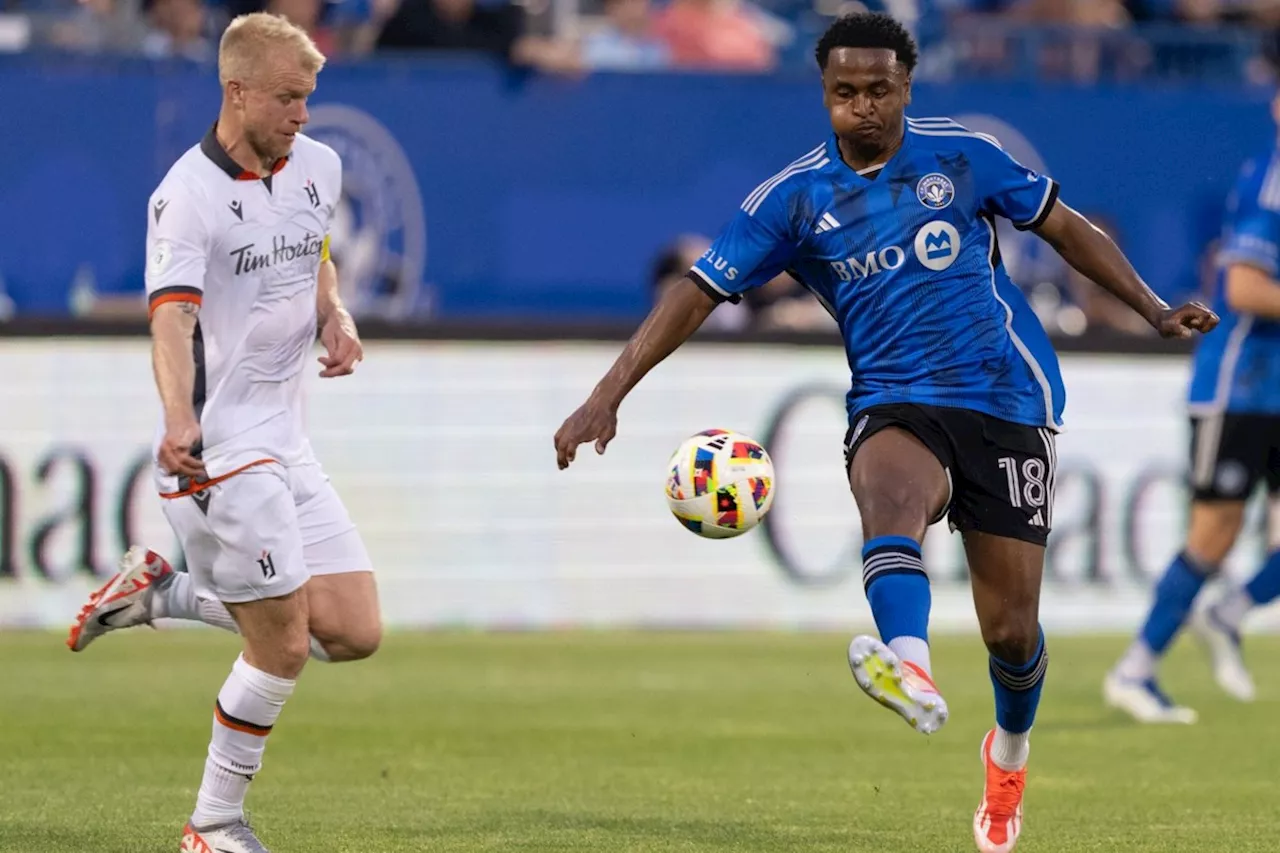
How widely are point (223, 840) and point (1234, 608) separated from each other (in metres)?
6.36

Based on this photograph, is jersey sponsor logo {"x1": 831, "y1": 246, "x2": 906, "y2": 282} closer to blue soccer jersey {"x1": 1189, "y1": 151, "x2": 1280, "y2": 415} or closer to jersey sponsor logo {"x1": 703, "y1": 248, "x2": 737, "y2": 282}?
jersey sponsor logo {"x1": 703, "y1": 248, "x2": 737, "y2": 282}

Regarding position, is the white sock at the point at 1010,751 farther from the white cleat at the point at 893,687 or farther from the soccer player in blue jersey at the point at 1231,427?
the soccer player in blue jersey at the point at 1231,427

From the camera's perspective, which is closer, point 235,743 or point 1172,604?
point 235,743

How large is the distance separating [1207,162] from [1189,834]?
407 inches

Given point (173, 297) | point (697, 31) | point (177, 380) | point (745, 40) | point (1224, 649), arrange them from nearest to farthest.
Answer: point (177, 380)
point (173, 297)
point (1224, 649)
point (697, 31)
point (745, 40)

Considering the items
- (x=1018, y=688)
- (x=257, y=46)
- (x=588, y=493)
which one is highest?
(x=257, y=46)

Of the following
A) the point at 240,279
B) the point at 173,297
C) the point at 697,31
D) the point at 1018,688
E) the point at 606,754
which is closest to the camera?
the point at 173,297

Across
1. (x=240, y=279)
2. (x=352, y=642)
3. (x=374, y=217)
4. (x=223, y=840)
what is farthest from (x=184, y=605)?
(x=374, y=217)

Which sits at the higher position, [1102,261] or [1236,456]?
[1102,261]

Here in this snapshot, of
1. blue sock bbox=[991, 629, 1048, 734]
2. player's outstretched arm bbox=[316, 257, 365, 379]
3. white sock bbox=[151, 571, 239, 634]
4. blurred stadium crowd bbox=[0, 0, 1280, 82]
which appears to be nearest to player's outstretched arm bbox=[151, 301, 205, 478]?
player's outstretched arm bbox=[316, 257, 365, 379]

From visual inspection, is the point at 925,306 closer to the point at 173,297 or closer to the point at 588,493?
the point at 173,297

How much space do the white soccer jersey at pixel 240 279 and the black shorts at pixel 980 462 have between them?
1.77m

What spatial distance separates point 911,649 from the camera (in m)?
6.11

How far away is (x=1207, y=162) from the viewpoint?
1670 centimetres
